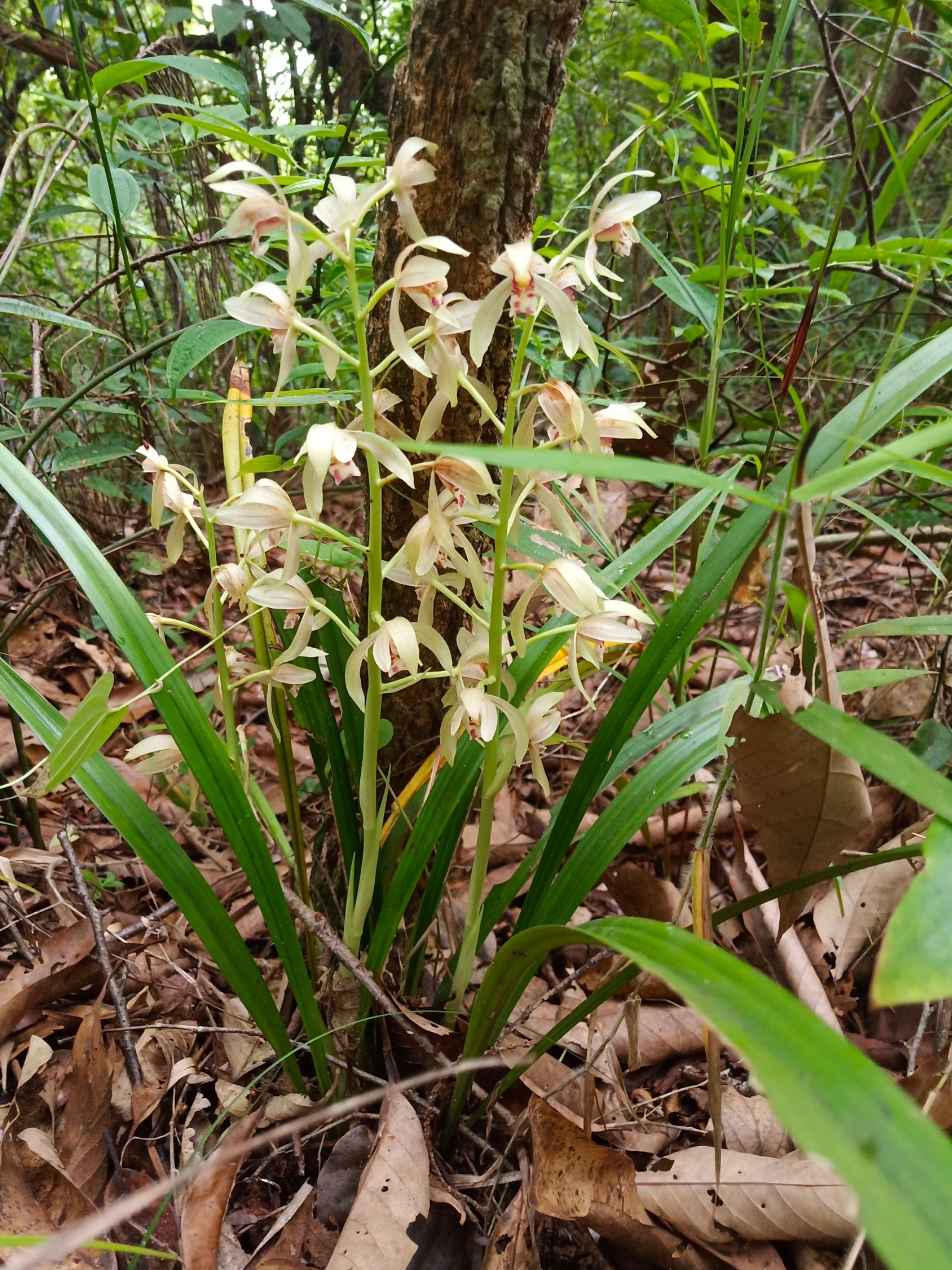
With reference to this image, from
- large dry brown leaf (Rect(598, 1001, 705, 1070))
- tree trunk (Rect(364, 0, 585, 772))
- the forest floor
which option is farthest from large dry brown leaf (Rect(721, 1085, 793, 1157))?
tree trunk (Rect(364, 0, 585, 772))

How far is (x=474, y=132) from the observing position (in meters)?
1.15

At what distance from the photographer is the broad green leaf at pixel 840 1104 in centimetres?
44

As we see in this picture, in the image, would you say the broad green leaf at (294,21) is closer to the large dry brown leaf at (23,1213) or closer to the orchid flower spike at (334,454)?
the orchid flower spike at (334,454)

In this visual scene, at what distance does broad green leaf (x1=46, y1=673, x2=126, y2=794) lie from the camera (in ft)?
3.05

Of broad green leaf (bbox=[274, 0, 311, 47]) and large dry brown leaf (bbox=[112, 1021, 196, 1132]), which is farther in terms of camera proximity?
broad green leaf (bbox=[274, 0, 311, 47])

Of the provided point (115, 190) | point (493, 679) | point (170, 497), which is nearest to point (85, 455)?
point (115, 190)

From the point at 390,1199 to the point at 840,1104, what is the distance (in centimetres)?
82

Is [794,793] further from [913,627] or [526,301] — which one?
[526,301]

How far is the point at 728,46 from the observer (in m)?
5.50

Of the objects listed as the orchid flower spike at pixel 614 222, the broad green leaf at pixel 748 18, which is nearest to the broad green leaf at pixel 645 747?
the orchid flower spike at pixel 614 222

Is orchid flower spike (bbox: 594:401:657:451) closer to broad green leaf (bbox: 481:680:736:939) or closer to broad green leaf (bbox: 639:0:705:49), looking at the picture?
broad green leaf (bbox: 481:680:736:939)

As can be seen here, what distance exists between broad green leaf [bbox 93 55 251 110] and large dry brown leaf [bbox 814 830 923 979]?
210cm

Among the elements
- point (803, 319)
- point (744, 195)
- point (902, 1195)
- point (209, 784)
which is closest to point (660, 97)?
point (744, 195)

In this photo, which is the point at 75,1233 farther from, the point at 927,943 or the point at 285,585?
the point at 285,585
